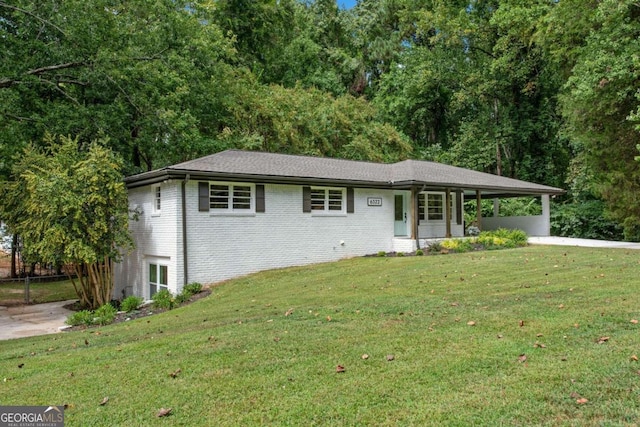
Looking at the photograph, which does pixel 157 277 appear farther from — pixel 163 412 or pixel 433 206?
pixel 433 206

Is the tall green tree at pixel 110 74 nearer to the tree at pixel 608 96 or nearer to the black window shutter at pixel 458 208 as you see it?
the black window shutter at pixel 458 208

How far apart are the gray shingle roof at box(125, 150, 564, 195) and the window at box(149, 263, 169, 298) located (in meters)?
2.67

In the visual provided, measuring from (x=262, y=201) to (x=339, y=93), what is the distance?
2192cm

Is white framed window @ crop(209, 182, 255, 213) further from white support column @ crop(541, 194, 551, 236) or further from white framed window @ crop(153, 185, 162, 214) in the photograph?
white support column @ crop(541, 194, 551, 236)

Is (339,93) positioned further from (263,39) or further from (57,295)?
(57,295)

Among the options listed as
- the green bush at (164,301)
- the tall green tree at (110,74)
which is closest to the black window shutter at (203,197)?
the green bush at (164,301)

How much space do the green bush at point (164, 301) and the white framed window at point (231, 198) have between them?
2811 mm

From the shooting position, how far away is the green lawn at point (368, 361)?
3457 mm

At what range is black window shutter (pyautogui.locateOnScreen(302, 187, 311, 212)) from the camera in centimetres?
1461

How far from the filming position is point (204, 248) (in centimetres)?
1262

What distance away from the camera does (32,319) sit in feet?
39.4

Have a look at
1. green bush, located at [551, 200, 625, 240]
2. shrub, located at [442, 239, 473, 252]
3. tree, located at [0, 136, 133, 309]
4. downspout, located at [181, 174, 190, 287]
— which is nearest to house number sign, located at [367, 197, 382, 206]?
shrub, located at [442, 239, 473, 252]

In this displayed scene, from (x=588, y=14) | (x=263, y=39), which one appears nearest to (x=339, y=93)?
(x=263, y=39)

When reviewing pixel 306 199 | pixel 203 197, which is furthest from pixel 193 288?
pixel 306 199
